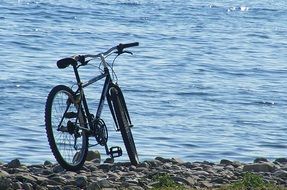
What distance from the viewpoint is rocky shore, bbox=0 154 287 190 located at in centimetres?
1045

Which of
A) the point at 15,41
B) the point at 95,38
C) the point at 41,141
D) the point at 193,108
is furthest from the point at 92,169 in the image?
the point at 95,38

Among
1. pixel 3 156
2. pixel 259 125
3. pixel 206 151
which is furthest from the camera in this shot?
pixel 259 125

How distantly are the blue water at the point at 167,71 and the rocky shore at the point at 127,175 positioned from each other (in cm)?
317

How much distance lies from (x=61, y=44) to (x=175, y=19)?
10817 mm

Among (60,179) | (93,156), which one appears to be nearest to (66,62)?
(60,179)

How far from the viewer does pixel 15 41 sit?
34.5m

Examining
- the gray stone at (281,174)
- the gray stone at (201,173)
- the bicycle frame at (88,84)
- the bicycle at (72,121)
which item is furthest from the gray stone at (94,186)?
the gray stone at (281,174)

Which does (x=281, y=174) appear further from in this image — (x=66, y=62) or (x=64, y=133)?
(x=66, y=62)

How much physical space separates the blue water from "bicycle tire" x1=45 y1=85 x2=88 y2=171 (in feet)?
11.7

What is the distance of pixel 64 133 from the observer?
11820 mm

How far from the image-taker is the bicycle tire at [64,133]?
37.2 ft

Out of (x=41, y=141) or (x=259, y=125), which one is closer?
(x=41, y=141)

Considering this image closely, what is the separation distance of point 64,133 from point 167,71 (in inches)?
680

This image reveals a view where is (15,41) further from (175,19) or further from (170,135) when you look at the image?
(170,135)
